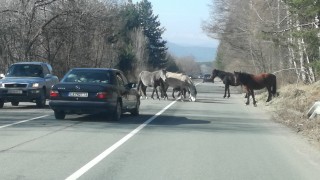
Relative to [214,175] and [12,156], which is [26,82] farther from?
[214,175]

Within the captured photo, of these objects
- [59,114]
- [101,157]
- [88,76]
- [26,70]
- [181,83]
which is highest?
[26,70]

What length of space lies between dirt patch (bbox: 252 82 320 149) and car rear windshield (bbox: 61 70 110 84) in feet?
20.0

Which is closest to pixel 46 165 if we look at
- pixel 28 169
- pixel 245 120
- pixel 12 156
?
pixel 28 169

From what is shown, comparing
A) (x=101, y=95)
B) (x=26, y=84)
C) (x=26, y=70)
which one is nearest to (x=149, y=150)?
(x=101, y=95)

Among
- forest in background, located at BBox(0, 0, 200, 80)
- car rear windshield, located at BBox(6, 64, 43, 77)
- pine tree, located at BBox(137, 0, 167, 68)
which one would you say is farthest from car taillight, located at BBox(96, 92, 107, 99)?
pine tree, located at BBox(137, 0, 167, 68)

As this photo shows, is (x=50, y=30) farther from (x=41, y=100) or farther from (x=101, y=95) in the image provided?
(x=101, y=95)

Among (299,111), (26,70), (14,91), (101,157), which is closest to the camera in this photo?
(101,157)

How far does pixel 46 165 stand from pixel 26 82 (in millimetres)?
13931

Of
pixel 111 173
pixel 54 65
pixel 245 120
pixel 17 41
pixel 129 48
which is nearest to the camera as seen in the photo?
pixel 111 173

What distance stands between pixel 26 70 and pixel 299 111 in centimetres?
1148

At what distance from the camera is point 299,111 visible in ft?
78.7

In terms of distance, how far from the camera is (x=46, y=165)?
398 inches

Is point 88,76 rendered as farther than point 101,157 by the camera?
Yes

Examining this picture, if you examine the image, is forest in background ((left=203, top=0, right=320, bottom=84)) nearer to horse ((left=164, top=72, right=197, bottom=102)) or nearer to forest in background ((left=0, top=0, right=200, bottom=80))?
horse ((left=164, top=72, right=197, bottom=102))
